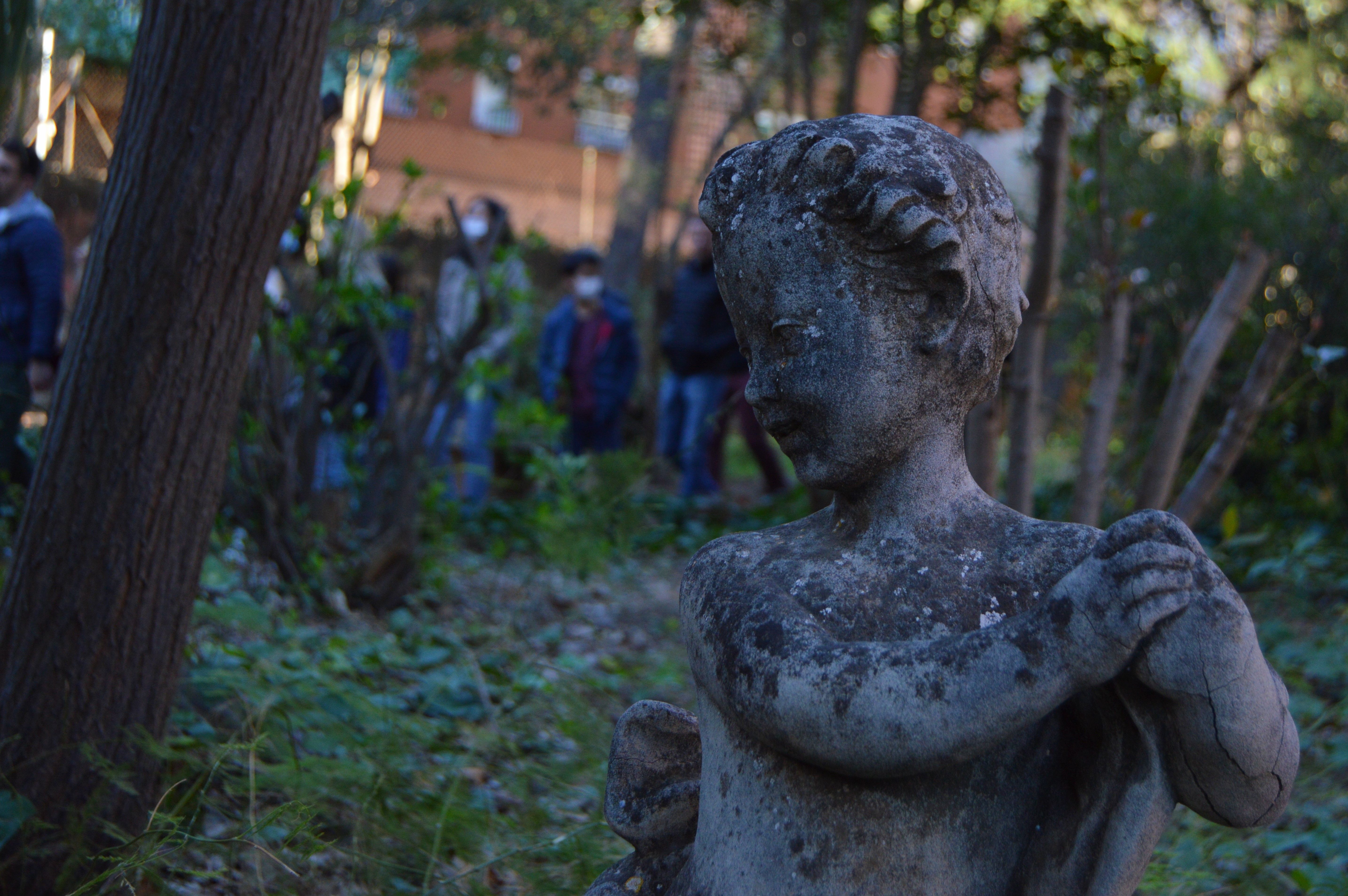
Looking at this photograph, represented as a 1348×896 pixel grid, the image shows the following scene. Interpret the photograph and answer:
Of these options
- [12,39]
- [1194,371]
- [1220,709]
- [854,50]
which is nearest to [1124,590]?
[1220,709]

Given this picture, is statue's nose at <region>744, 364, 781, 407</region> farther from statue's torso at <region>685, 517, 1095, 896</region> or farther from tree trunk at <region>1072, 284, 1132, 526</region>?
tree trunk at <region>1072, 284, 1132, 526</region>

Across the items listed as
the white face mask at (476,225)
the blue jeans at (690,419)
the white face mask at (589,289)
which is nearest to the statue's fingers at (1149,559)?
the white face mask at (476,225)

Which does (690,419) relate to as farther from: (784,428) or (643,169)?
(784,428)

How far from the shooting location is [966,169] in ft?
4.98

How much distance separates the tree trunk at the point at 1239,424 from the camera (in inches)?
134

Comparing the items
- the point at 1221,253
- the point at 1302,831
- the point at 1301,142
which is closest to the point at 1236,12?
the point at 1301,142

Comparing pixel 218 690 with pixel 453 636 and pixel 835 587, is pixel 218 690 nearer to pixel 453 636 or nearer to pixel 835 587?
pixel 453 636

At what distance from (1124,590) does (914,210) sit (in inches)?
19.1

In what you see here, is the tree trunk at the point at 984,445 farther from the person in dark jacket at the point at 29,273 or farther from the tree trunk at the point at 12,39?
the person in dark jacket at the point at 29,273

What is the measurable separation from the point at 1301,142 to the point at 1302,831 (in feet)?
23.1

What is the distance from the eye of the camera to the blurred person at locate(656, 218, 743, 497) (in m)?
7.35

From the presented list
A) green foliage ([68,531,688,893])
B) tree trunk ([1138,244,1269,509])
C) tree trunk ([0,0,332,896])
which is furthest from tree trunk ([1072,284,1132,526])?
tree trunk ([0,0,332,896])

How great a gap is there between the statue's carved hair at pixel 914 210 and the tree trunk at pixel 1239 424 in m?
2.11

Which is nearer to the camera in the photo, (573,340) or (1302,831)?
(1302,831)
